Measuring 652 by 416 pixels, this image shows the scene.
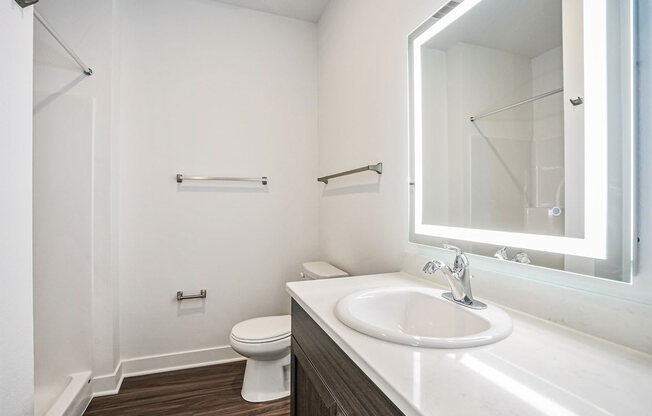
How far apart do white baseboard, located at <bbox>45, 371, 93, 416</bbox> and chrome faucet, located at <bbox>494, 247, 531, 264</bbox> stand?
1.97 m

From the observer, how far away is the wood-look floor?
64.1 inches

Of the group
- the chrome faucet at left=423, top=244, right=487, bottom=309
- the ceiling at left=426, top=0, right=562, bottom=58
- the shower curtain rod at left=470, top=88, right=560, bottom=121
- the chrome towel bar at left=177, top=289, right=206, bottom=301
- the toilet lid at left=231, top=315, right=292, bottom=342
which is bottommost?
the toilet lid at left=231, top=315, right=292, bottom=342

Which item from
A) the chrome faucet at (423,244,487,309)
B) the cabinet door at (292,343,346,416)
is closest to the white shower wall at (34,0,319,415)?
the cabinet door at (292,343,346,416)

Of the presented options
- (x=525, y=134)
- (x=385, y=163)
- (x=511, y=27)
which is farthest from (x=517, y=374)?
(x=385, y=163)

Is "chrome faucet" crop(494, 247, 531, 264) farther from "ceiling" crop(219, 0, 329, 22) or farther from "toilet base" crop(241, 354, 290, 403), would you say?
"ceiling" crop(219, 0, 329, 22)

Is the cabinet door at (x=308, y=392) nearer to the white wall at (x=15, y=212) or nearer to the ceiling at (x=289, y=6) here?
the white wall at (x=15, y=212)

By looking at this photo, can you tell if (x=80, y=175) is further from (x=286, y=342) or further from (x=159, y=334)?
(x=286, y=342)

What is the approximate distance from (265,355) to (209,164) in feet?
4.25

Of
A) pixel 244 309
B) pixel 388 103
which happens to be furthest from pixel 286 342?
pixel 388 103

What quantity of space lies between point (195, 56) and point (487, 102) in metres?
1.95

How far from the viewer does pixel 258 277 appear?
7.44 ft

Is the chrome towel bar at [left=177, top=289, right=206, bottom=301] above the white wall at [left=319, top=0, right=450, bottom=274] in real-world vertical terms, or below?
below

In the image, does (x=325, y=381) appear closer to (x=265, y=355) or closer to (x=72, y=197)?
(x=265, y=355)

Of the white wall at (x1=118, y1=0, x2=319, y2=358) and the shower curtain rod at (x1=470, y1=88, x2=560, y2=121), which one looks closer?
the shower curtain rod at (x1=470, y1=88, x2=560, y2=121)
